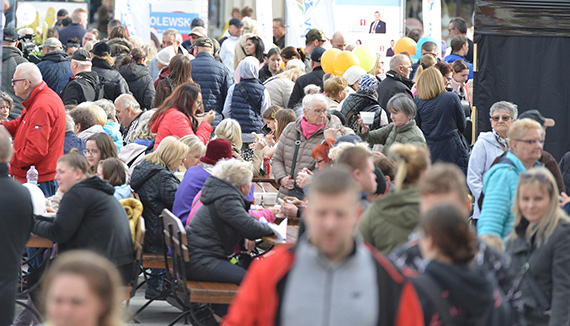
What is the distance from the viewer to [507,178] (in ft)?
18.6

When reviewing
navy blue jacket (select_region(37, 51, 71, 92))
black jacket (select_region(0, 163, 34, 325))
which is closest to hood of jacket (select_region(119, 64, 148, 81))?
navy blue jacket (select_region(37, 51, 71, 92))

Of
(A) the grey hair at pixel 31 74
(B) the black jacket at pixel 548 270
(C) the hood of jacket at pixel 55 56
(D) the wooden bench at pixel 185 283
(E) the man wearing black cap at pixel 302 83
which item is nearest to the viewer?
(B) the black jacket at pixel 548 270

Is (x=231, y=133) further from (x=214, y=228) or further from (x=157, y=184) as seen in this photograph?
(x=214, y=228)

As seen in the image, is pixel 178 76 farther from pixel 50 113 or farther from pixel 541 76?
pixel 541 76

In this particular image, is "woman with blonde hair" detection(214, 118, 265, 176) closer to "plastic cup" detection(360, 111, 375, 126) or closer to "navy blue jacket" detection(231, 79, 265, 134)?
"plastic cup" detection(360, 111, 375, 126)

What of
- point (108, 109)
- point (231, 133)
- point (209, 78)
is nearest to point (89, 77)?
point (108, 109)

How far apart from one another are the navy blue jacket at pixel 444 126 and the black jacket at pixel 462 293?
6.35 metres

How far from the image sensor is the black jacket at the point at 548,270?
4.87 meters

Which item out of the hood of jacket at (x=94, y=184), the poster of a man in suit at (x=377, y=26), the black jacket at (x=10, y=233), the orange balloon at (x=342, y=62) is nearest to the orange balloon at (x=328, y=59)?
the orange balloon at (x=342, y=62)

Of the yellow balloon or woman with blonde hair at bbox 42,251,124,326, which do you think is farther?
the yellow balloon

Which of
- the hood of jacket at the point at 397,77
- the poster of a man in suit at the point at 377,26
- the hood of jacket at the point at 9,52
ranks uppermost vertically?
the poster of a man in suit at the point at 377,26

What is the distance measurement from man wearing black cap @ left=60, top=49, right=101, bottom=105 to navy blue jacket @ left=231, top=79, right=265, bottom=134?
1742 mm

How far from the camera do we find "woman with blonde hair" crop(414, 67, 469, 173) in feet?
32.1

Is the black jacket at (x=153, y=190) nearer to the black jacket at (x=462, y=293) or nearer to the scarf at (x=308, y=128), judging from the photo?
the scarf at (x=308, y=128)
